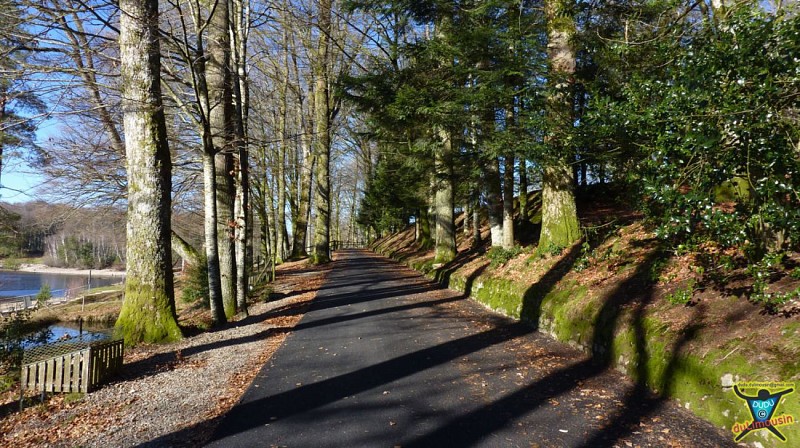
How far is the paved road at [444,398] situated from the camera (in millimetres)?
3848

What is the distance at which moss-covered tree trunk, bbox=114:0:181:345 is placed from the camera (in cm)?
736

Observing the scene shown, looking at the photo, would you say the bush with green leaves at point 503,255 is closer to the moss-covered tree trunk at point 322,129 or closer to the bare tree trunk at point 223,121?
the bare tree trunk at point 223,121

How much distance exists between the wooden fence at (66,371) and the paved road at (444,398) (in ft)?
6.24

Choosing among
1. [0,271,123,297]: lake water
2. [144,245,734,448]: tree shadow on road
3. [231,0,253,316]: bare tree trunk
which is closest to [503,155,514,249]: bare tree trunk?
[144,245,734,448]: tree shadow on road

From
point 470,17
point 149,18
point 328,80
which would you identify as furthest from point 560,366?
point 328,80

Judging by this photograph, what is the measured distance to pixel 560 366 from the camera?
19.2 ft

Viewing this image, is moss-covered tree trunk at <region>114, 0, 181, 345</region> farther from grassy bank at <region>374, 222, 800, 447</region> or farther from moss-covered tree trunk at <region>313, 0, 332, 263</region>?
moss-covered tree trunk at <region>313, 0, 332, 263</region>

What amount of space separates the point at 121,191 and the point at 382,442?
37.6 feet

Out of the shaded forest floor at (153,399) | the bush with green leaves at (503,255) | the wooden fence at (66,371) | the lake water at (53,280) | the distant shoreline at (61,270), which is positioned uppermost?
the bush with green leaves at (503,255)

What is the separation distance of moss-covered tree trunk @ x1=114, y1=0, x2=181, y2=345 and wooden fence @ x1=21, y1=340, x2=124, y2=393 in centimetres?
206

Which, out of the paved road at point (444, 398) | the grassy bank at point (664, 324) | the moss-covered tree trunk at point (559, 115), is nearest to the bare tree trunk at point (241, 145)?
the paved road at point (444, 398)

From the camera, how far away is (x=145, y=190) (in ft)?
24.4

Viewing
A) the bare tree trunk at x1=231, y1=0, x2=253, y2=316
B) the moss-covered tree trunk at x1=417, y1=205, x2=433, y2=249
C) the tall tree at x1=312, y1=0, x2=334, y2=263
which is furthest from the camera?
the moss-covered tree trunk at x1=417, y1=205, x2=433, y2=249

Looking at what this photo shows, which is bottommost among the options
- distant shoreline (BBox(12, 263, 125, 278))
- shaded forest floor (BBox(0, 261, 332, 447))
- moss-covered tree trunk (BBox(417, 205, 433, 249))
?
distant shoreline (BBox(12, 263, 125, 278))
